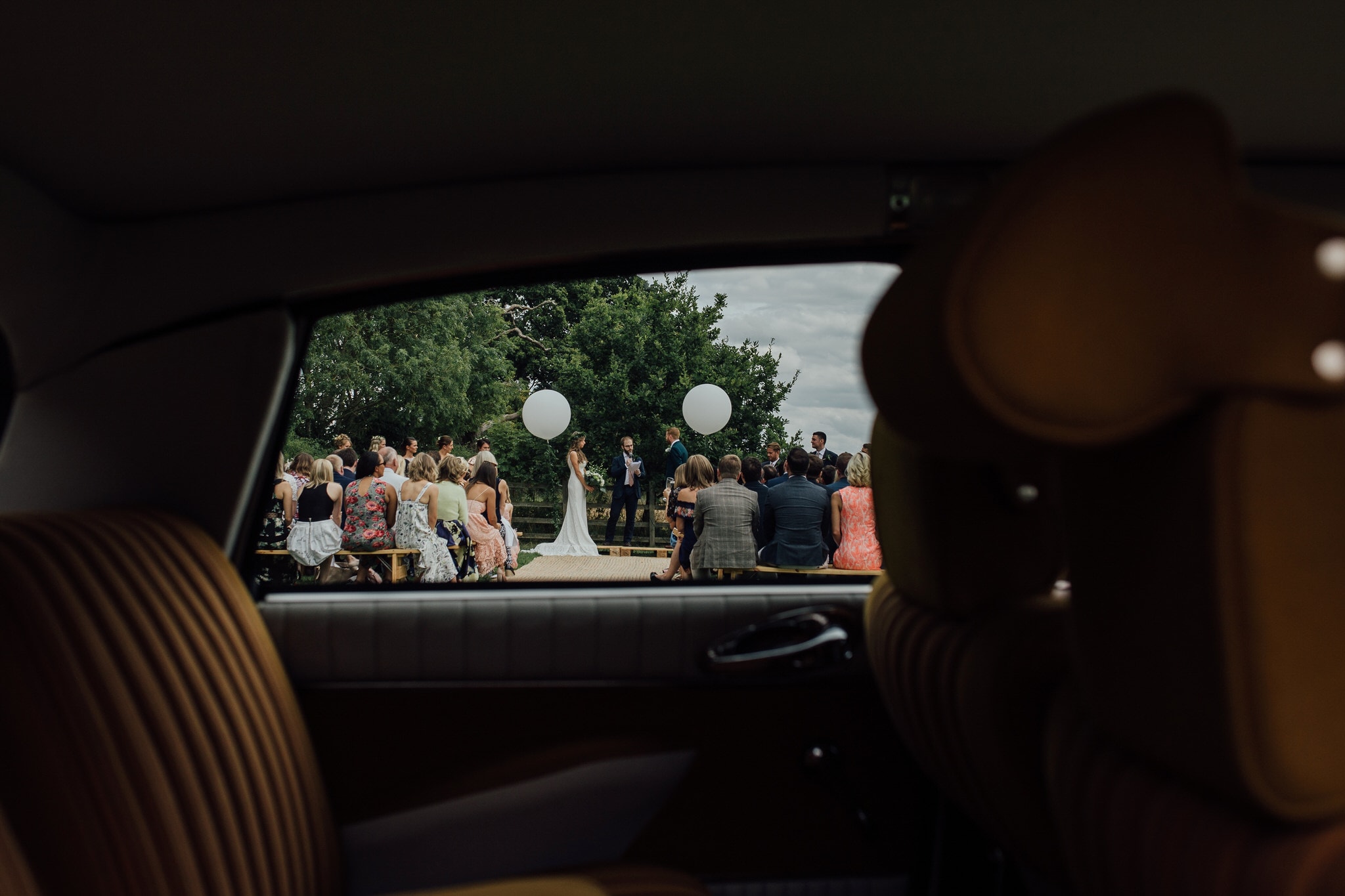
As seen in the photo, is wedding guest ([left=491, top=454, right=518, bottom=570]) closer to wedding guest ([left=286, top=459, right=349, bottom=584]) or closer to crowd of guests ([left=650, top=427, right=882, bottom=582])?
wedding guest ([left=286, top=459, right=349, bottom=584])

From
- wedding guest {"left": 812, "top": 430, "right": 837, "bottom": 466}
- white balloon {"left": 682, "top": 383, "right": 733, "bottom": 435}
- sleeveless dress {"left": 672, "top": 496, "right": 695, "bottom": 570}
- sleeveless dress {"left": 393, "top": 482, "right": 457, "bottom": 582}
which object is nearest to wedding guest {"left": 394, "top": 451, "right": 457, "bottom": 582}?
sleeveless dress {"left": 393, "top": 482, "right": 457, "bottom": 582}

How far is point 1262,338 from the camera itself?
2.00ft

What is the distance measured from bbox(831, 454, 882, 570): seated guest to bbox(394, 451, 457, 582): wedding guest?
8.70 ft

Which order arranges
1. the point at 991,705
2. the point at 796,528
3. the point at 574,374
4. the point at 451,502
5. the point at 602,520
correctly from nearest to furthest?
the point at 991,705 → the point at 796,528 → the point at 451,502 → the point at 602,520 → the point at 574,374

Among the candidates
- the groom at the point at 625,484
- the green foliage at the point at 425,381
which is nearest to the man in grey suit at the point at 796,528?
the groom at the point at 625,484

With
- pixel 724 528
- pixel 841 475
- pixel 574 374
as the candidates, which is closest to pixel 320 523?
pixel 724 528

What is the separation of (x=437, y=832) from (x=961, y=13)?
163 centimetres

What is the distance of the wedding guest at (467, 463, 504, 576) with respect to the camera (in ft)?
21.0

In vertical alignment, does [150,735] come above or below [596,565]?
above

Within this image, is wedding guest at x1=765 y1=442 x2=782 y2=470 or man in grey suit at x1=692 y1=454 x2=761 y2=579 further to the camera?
wedding guest at x1=765 y1=442 x2=782 y2=470

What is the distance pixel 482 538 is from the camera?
6.42m

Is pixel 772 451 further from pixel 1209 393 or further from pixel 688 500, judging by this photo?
pixel 1209 393

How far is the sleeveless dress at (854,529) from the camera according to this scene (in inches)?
172

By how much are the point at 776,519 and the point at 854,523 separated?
1.33 ft
